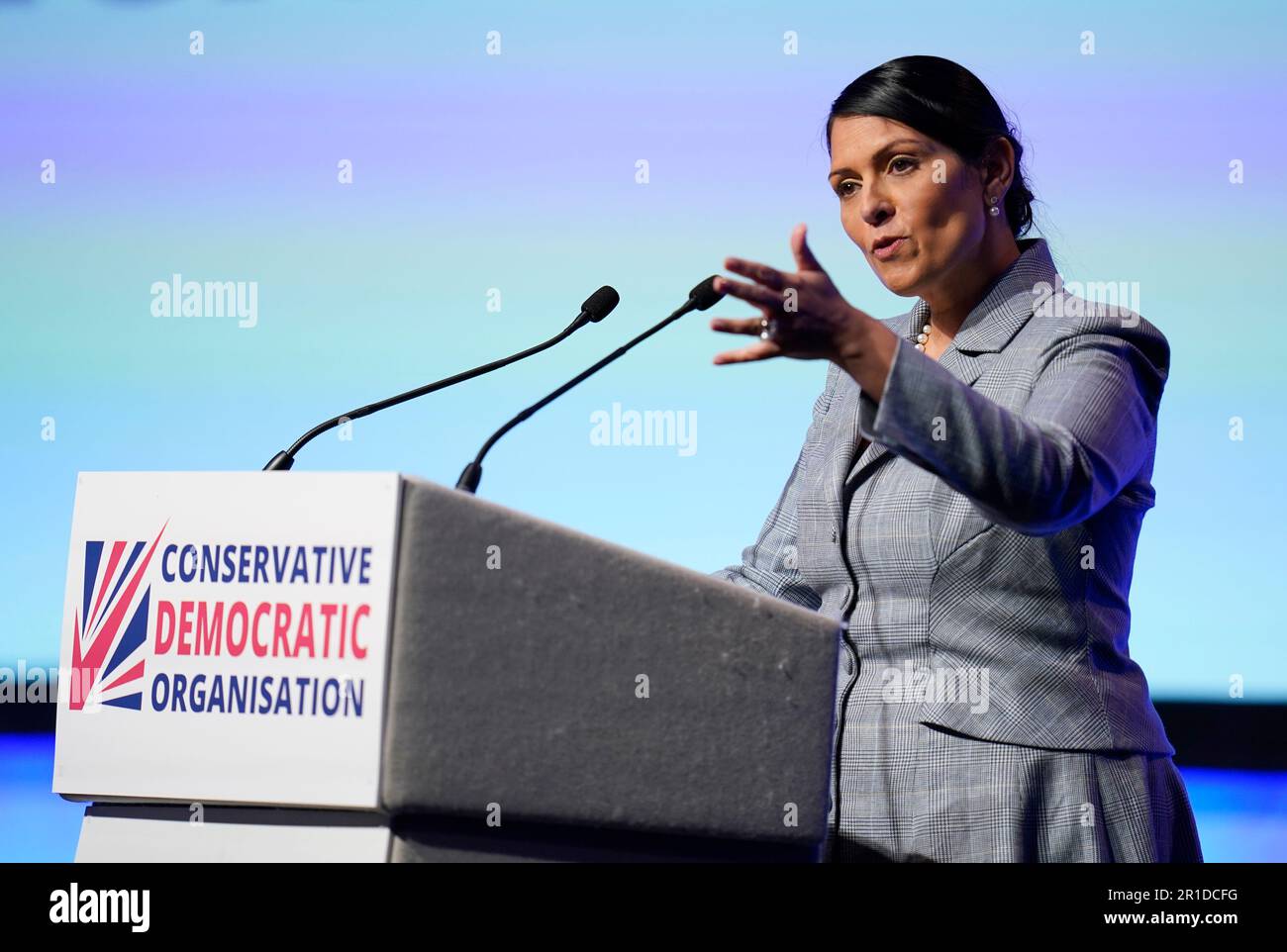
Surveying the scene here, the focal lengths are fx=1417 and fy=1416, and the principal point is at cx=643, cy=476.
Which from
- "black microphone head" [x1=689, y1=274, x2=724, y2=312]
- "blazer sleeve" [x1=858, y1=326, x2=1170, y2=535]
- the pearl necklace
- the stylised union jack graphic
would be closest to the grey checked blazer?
"blazer sleeve" [x1=858, y1=326, x2=1170, y2=535]

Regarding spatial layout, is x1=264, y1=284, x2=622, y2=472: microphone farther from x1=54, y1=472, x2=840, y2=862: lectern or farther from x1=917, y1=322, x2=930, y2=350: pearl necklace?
x1=917, y1=322, x2=930, y2=350: pearl necklace

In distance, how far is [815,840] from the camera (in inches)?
49.1

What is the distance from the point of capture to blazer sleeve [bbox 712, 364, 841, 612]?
5.89 feet

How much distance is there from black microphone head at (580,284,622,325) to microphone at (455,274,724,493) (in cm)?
15

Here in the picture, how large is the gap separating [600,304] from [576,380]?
0.25 m

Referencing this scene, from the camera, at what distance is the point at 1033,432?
4.34 feet

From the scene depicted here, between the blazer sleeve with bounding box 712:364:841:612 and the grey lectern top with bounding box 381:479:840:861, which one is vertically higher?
the blazer sleeve with bounding box 712:364:841:612

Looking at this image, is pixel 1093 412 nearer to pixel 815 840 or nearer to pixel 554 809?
pixel 815 840

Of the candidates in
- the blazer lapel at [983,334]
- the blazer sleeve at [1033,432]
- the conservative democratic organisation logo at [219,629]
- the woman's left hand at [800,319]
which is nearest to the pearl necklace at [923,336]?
the blazer lapel at [983,334]

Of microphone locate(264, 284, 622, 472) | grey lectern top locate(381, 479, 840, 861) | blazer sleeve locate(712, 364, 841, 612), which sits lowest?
grey lectern top locate(381, 479, 840, 861)

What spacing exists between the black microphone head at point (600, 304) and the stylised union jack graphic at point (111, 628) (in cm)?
63

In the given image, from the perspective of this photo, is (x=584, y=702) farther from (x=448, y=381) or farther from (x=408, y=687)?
(x=448, y=381)

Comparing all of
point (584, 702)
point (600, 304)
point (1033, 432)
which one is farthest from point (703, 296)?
point (584, 702)

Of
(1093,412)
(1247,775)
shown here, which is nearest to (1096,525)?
(1093,412)
